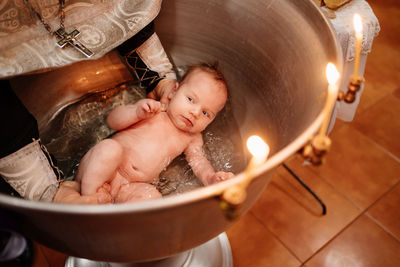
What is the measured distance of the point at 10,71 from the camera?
0.60 meters

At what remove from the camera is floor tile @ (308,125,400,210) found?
1.07 m

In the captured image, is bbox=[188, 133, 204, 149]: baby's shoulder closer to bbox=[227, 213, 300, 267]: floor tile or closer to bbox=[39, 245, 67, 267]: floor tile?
bbox=[227, 213, 300, 267]: floor tile

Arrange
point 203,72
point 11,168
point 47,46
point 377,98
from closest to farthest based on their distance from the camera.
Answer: point 11,168 < point 47,46 < point 203,72 < point 377,98

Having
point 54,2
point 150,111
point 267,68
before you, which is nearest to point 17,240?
point 150,111

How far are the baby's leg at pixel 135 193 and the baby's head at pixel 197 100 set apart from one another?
0.18 m

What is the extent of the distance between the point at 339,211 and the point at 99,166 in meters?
0.74

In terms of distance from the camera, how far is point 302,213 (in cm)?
103

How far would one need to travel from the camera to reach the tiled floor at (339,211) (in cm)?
94

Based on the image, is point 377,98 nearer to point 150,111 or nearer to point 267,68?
point 267,68

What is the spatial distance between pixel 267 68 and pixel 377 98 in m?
0.78

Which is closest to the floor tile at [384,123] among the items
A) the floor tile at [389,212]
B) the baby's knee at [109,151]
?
the floor tile at [389,212]

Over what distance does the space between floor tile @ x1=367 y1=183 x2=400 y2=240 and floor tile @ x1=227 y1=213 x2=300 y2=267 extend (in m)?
0.30

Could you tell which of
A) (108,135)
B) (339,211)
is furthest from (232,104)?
(339,211)

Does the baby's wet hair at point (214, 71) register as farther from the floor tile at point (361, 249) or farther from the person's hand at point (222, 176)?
the floor tile at point (361, 249)
